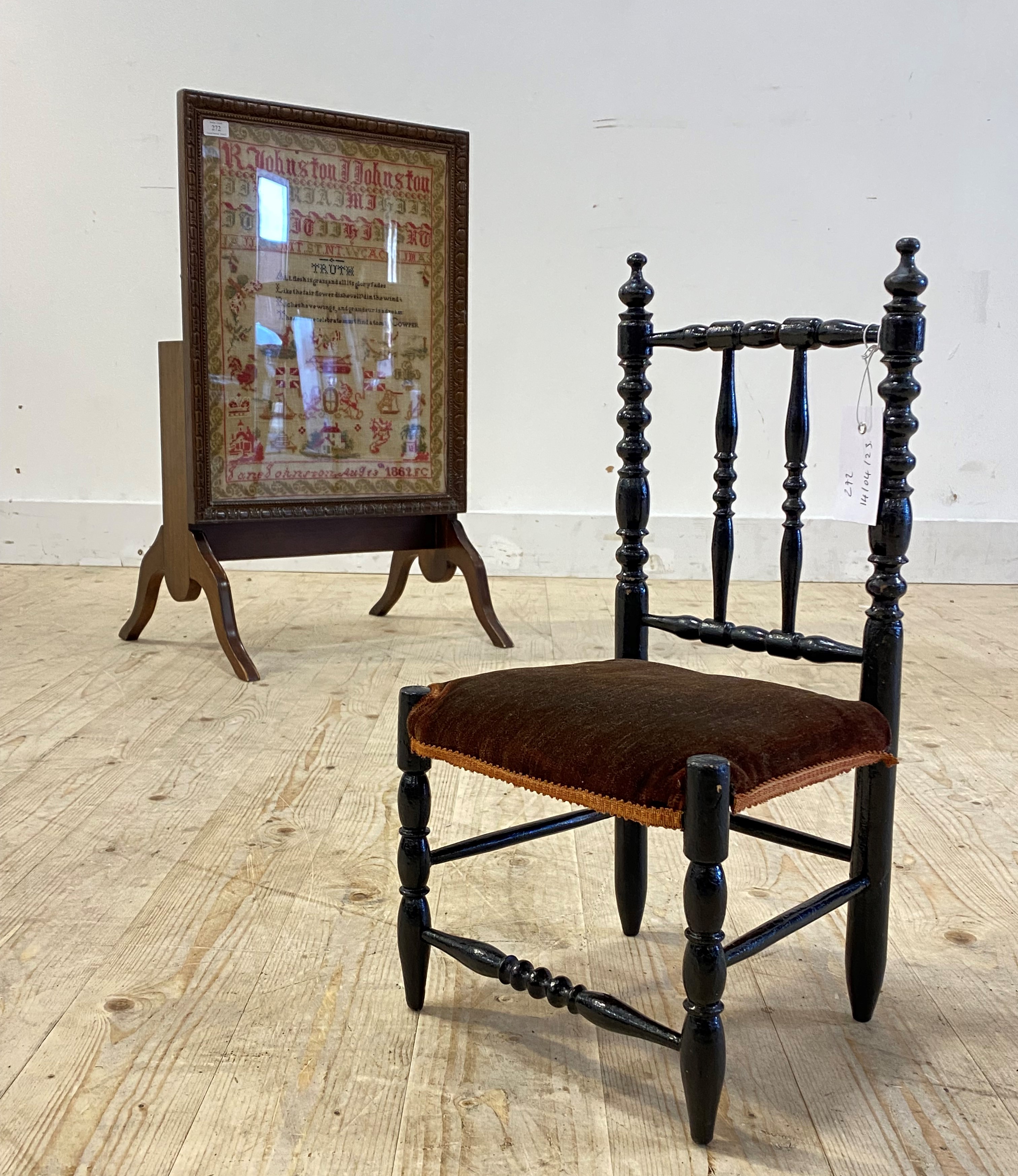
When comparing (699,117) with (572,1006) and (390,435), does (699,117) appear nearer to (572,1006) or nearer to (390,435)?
(390,435)

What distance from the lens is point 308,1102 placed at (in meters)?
1.06

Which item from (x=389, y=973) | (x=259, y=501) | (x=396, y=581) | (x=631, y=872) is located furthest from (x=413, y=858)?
(x=396, y=581)

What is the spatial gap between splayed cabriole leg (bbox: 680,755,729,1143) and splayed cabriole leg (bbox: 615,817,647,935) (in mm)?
387

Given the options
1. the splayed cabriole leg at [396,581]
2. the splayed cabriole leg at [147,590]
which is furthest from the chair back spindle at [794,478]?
the splayed cabriole leg at [396,581]

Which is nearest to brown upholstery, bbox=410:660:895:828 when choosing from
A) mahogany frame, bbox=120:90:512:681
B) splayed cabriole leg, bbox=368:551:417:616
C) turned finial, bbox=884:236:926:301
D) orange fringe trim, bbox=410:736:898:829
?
orange fringe trim, bbox=410:736:898:829

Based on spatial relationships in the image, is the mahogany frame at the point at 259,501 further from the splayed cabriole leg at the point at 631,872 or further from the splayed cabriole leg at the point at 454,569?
the splayed cabriole leg at the point at 631,872

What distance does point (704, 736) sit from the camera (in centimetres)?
100

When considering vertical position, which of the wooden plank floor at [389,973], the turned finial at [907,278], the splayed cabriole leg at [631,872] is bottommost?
the wooden plank floor at [389,973]

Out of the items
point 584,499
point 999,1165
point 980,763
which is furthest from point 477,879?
point 584,499

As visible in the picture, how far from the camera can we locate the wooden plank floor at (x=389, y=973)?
3.33 feet

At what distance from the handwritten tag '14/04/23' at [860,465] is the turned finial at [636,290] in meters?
0.26

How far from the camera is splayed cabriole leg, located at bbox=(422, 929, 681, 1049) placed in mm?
1042

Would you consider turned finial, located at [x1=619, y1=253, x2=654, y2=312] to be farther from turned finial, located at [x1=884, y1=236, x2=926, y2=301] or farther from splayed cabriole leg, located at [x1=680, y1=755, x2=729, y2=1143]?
splayed cabriole leg, located at [x1=680, y1=755, x2=729, y2=1143]

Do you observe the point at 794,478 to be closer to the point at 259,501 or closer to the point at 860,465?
the point at 860,465
